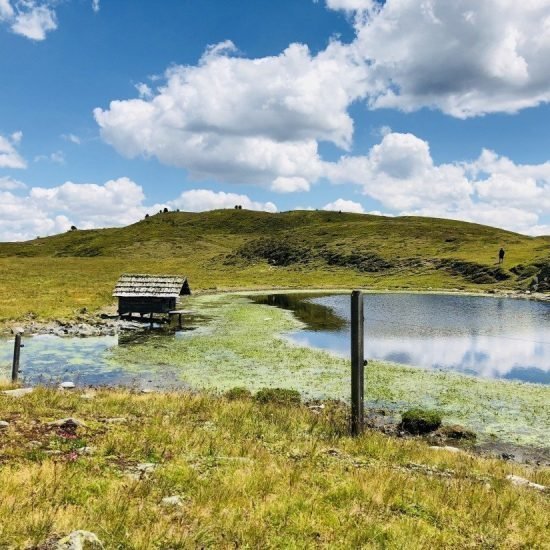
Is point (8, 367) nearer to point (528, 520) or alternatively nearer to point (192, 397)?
point (192, 397)

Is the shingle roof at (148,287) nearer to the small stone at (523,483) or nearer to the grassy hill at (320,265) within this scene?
the grassy hill at (320,265)

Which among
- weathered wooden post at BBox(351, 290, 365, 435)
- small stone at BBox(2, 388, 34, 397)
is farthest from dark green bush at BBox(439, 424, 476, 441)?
→ small stone at BBox(2, 388, 34, 397)

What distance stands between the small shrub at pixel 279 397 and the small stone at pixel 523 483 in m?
9.23

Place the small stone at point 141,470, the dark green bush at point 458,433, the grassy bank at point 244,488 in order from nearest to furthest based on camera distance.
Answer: the grassy bank at point 244,488, the small stone at point 141,470, the dark green bush at point 458,433

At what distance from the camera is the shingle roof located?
47719 millimetres

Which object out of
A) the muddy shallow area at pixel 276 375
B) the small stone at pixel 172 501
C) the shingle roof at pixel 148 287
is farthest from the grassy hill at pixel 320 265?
the small stone at pixel 172 501

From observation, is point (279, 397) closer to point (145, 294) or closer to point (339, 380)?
point (339, 380)

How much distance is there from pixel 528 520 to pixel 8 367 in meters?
25.2

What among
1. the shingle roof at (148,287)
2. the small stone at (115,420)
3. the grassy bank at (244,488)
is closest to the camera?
the grassy bank at (244,488)

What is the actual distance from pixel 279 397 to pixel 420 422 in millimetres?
5409

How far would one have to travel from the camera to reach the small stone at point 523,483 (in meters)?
11.5

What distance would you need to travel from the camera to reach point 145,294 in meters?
47.6

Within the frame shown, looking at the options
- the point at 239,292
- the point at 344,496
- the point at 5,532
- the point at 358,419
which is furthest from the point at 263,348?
the point at 239,292

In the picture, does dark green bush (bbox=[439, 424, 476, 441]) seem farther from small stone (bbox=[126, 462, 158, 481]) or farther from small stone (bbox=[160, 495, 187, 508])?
small stone (bbox=[160, 495, 187, 508])
